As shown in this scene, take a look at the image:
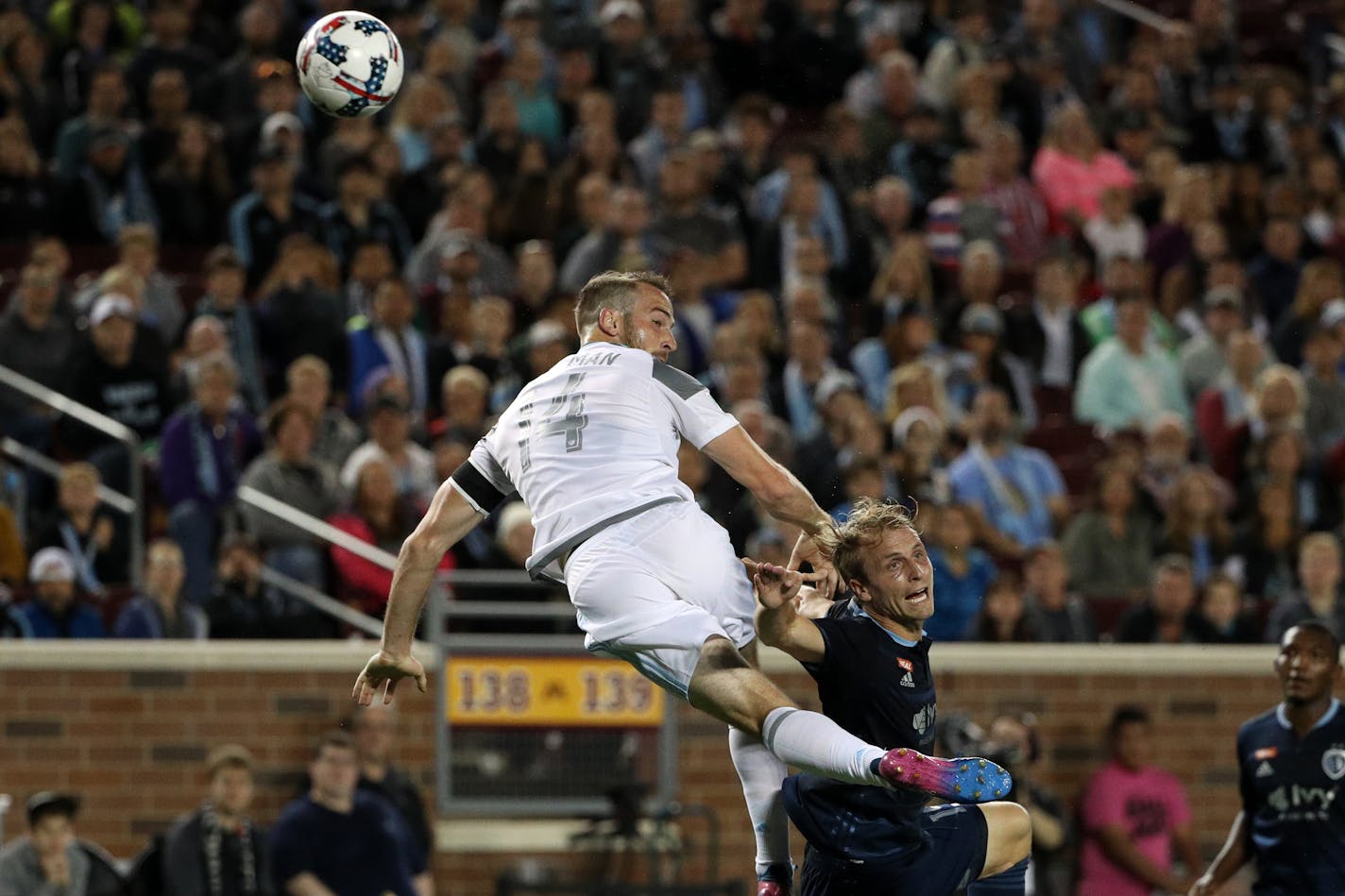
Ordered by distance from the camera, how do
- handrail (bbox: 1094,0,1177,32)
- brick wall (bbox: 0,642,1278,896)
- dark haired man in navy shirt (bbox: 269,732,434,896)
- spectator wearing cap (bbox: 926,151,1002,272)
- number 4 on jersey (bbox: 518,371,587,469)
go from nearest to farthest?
number 4 on jersey (bbox: 518,371,587,469) < dark haired man in navy shirt (bbox: 269,732,434,896) < brick wall (bbox: 0,642,1278,896) < spectator wearing cap (bbox: 926,151,1002,272) < handrail (bbox: 1094,0,1177,32)

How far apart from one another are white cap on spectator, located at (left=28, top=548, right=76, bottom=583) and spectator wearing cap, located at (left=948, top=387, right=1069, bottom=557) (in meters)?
5.52

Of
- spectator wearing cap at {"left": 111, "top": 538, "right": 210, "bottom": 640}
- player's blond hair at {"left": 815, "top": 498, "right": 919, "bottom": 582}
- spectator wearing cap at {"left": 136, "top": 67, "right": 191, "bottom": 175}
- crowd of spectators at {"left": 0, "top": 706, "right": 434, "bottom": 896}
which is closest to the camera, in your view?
player's blond hair at {"left": 815, "top": 498, "right": 919, "bottom": 582}

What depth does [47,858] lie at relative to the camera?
42.2ft

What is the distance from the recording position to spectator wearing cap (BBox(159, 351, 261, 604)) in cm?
1422

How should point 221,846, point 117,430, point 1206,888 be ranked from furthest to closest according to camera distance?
point 117,430 → point 221,846 → point 1206,888

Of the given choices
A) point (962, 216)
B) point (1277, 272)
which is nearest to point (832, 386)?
point (962, 216)

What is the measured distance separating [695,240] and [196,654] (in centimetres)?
485

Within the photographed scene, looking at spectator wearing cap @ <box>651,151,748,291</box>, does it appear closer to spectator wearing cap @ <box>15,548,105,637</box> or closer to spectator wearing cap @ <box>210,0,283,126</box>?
spectator wearing cap @ <box>210,0,283,126</box>

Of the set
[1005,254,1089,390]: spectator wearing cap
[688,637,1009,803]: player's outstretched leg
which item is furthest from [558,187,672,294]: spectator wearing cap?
[688,637,1009,803]: player's outstretched leg

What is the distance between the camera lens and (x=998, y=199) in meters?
18.3

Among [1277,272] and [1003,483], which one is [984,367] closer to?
[1003,483]

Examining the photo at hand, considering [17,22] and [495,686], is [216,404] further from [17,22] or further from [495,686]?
[17,22]

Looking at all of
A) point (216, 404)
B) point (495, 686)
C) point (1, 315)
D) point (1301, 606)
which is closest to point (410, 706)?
point (495, 686)

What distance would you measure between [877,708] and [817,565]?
0.54m
